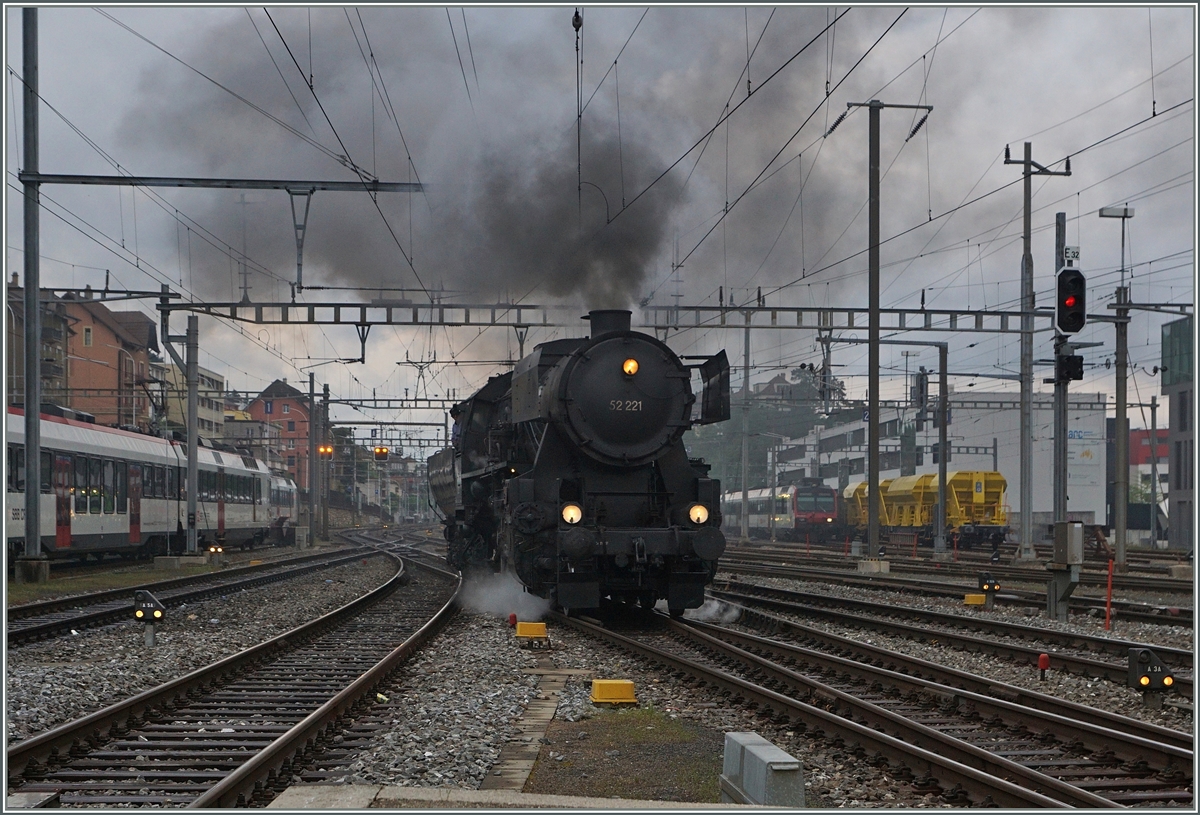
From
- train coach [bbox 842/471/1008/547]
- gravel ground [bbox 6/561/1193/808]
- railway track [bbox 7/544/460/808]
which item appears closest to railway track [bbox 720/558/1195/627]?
gravel ground [bbox 6/561/1193/808]

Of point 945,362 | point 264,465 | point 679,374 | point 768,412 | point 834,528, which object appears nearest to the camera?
point 679,374

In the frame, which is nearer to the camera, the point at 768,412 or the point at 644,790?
the point at 644,790

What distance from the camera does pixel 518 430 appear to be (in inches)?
658

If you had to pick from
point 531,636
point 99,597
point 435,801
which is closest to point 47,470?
point 99,597

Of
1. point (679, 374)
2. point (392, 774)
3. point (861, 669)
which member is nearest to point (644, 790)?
point (392, 774)

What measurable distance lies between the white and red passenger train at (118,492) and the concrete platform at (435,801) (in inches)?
685

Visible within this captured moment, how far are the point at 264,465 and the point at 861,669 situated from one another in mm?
40987

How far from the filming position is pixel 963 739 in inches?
325

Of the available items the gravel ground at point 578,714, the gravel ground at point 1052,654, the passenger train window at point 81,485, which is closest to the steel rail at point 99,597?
the passenger train window at point 81,485

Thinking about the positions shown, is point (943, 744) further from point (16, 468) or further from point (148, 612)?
point (16, 468)

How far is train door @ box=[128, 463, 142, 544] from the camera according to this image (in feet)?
97.6

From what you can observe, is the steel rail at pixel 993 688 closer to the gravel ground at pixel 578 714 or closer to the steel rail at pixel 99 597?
the gravel ground at pixel 578 714

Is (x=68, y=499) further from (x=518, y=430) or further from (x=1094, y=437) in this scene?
(x=1094, y=437)

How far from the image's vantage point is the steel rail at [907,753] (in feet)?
20.1
